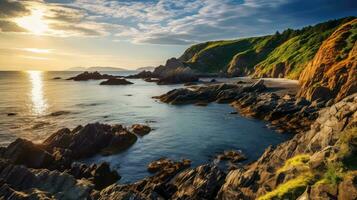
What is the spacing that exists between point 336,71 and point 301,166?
50.5 metres

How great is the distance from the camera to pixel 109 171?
30266 millimetres

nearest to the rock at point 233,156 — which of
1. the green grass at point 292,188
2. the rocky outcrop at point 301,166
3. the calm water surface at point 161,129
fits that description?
the calm water surface at point 161,129

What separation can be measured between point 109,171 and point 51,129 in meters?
26.5

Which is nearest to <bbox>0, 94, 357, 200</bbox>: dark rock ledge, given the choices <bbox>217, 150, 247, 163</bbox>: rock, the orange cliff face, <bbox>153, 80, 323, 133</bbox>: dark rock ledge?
<bbox>217, 150, 247, 163</bbox>: rock

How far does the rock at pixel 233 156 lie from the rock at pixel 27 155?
18.6 meters

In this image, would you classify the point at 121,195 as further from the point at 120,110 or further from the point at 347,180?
the point at 120,110

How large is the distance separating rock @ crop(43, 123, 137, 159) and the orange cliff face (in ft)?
122

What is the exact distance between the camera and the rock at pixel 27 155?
1241 inches

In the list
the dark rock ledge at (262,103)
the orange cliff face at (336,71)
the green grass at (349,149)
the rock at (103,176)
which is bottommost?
the rock at (103,176)

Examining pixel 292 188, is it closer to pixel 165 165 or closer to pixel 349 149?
pixel 349 149

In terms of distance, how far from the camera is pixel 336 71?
59.5 meters

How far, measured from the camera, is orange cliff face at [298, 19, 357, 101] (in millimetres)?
55016

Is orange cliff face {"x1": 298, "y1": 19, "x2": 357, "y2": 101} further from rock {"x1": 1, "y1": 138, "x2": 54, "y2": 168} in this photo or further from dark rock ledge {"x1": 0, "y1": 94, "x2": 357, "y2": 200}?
rock {"x1": 1, "y1": 138, "x2": 54, "y2": 168}

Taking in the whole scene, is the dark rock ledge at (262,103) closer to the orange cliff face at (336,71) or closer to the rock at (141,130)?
the orange cliff face at (336,71)
